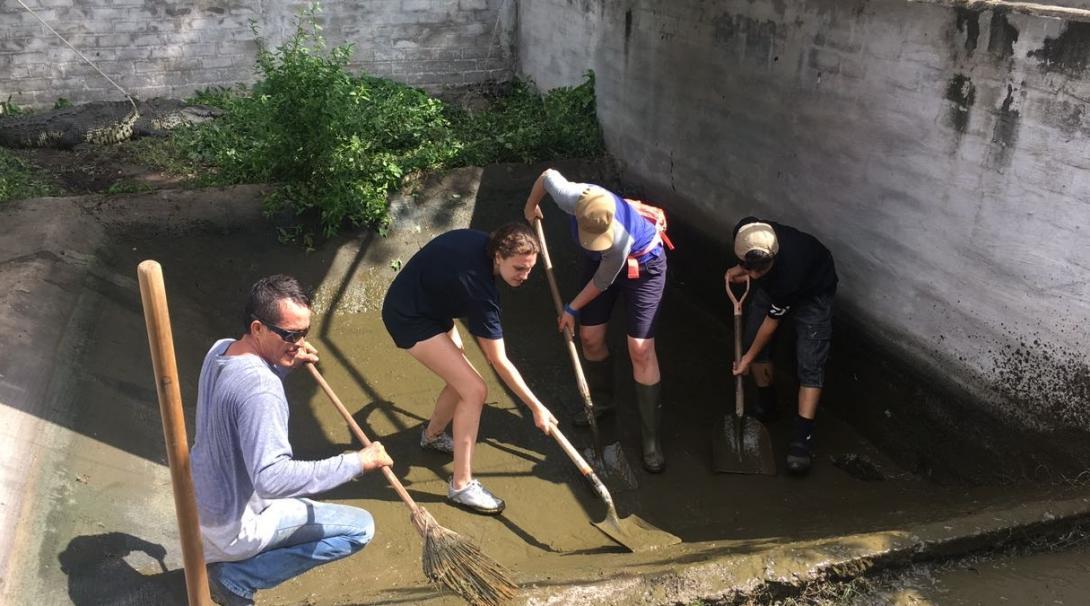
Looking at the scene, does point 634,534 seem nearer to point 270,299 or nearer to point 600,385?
point 600,385

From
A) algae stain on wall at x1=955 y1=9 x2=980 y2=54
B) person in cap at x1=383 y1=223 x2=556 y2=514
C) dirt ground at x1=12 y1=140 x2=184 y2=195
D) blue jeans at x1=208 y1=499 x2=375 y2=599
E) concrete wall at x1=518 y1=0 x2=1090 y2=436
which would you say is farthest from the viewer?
dirt ground at x1=12 y1=140 x2=184 y2=195

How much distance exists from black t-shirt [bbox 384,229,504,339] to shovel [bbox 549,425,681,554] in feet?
2.38

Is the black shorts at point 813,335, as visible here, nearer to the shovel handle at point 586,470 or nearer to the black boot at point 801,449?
the black boot at point 801,449

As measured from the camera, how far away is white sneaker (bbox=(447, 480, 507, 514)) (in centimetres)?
422

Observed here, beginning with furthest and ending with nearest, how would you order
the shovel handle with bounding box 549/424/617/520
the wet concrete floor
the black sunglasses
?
the shovel handle with bounding box 549/424/617/520, the wet concrete floor, the black sunglasses

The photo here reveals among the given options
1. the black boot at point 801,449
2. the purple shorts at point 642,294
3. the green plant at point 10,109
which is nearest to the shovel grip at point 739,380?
the black boot at point 801,449

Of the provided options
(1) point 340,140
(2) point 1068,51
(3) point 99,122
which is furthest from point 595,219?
(3) point 99,122

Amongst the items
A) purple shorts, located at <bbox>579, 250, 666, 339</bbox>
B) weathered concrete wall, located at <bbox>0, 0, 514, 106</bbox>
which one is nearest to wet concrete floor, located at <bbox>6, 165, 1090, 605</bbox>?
purple shorts, located at <bbox>579, 250, 666, 339</bbox>

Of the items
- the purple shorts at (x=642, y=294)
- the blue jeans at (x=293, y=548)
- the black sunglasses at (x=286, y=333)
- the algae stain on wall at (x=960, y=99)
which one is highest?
the algae stain on wall at (x=960, y=99)

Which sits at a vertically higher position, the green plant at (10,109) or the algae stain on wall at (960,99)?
the algae stain on wall at (960,99)

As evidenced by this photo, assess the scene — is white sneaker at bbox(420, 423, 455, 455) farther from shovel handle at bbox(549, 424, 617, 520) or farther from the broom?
the broom

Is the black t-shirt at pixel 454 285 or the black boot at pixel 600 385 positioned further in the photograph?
the black boot at pixel 600 385

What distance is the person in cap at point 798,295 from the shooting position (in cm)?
433

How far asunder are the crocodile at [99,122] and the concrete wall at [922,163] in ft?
16.3
